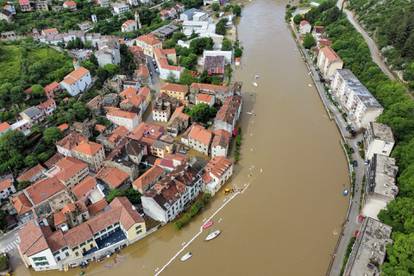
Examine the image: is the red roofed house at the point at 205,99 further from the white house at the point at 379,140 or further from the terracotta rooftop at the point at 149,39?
the terracotta rooftop at the point at 149,39

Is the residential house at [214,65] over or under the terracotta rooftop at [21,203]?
over

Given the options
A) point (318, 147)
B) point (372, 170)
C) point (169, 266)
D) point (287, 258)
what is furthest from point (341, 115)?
point (169, 266)

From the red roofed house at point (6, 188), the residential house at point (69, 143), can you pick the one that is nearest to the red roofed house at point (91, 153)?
the residential house at point (69, 143)

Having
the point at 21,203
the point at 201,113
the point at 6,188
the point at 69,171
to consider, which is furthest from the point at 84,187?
the point at 201,113

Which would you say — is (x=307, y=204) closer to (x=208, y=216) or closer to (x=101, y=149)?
(x=208, y=216)

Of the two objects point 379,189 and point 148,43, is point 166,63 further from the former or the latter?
point 379,189

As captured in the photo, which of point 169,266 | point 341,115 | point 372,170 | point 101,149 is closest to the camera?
point 169,266
